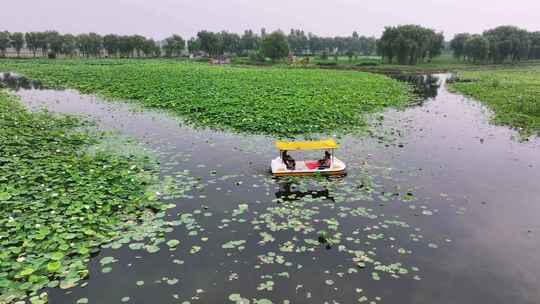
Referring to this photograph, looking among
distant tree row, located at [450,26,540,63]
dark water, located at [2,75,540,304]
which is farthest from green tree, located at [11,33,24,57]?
distant tree row, located at [450,26,540,63]

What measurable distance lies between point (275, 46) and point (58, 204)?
265ft

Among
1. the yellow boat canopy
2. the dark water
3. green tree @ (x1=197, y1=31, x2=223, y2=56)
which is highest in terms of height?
green tree @ (x1=197, y1=31, x2=223, y2=56)

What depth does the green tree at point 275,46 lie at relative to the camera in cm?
8619

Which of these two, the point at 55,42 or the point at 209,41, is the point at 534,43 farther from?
the point at 55,42

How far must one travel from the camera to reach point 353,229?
9672mm

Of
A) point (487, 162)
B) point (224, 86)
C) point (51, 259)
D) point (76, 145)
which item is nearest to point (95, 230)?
point (51, 259)

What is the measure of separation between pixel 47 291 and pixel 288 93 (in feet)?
78.4

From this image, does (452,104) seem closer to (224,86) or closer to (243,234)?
(224,86)

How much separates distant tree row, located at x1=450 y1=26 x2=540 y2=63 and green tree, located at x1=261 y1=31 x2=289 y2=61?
4176cm

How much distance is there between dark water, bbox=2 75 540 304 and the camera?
24.4ft

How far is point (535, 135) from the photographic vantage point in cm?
2023

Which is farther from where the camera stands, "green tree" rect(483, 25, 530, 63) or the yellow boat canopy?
"green tree" rect(483, 25, 530, 63)

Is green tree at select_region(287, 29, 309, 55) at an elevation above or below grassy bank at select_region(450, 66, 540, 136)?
above

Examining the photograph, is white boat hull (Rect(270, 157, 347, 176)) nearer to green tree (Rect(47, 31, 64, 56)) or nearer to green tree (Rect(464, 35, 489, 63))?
green tree (Rect(464, 35, 489, 63))
